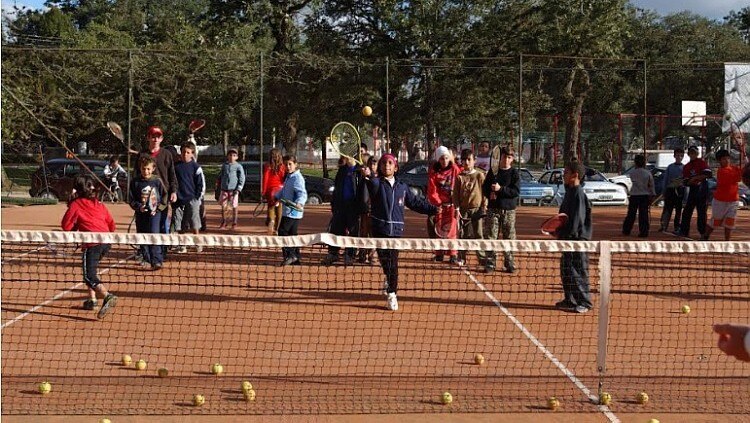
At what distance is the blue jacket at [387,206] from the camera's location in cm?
982

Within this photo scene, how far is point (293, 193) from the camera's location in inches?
494

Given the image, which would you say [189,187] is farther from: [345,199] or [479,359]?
[479,359]

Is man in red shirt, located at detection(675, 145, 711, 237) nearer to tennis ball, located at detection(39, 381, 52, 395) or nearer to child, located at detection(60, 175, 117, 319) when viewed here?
child, located at detection(60, 175, 117, 319)

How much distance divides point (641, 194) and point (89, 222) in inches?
439

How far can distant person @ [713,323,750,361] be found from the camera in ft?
11.1

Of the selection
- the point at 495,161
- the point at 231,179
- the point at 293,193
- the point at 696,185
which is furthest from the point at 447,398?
the point at 696,185

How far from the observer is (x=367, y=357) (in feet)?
25.3

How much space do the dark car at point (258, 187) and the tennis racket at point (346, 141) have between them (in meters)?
10.8

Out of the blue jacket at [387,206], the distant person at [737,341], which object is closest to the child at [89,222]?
the blue jacket at [387,206]

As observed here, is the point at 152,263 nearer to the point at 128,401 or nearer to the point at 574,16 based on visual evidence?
the point at 128,401

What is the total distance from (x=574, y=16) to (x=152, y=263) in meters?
24.7

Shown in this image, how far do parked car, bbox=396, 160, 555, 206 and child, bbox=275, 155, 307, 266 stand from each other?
1206 centimetres

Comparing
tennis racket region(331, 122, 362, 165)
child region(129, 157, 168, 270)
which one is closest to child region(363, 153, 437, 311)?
child region(129, 157, 168, 270)


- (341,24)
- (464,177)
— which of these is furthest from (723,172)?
(341,24)
